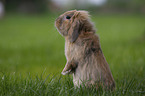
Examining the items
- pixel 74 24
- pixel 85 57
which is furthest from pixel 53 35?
pixel 85 57

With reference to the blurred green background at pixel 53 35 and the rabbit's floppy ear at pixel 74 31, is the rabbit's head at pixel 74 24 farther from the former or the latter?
the blurred green background at pixel 53 35

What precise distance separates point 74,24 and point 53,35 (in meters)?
9.39

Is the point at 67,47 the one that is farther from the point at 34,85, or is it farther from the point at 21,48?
the point at 21,48

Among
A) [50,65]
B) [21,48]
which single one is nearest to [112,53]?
[50,65]

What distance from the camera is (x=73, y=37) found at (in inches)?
119

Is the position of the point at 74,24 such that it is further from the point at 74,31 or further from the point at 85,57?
the point at 85,57

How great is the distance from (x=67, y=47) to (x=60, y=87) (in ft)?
1.87

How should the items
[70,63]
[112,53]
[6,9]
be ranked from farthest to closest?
[6,9] < [112,53] < [70,63]

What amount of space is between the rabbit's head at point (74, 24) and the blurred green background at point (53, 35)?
0.68ft

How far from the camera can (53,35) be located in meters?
12.4

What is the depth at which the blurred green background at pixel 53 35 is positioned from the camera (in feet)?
17.6

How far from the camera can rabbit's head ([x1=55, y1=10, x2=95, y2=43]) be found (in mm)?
3065

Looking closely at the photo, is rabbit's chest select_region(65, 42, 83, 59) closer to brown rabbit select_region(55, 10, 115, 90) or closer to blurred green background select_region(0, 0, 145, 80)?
brown rabbit select_region(55, 10, 115, 90)

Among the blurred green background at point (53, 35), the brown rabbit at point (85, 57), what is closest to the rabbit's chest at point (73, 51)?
the brown rabbit at point (85, 57)
